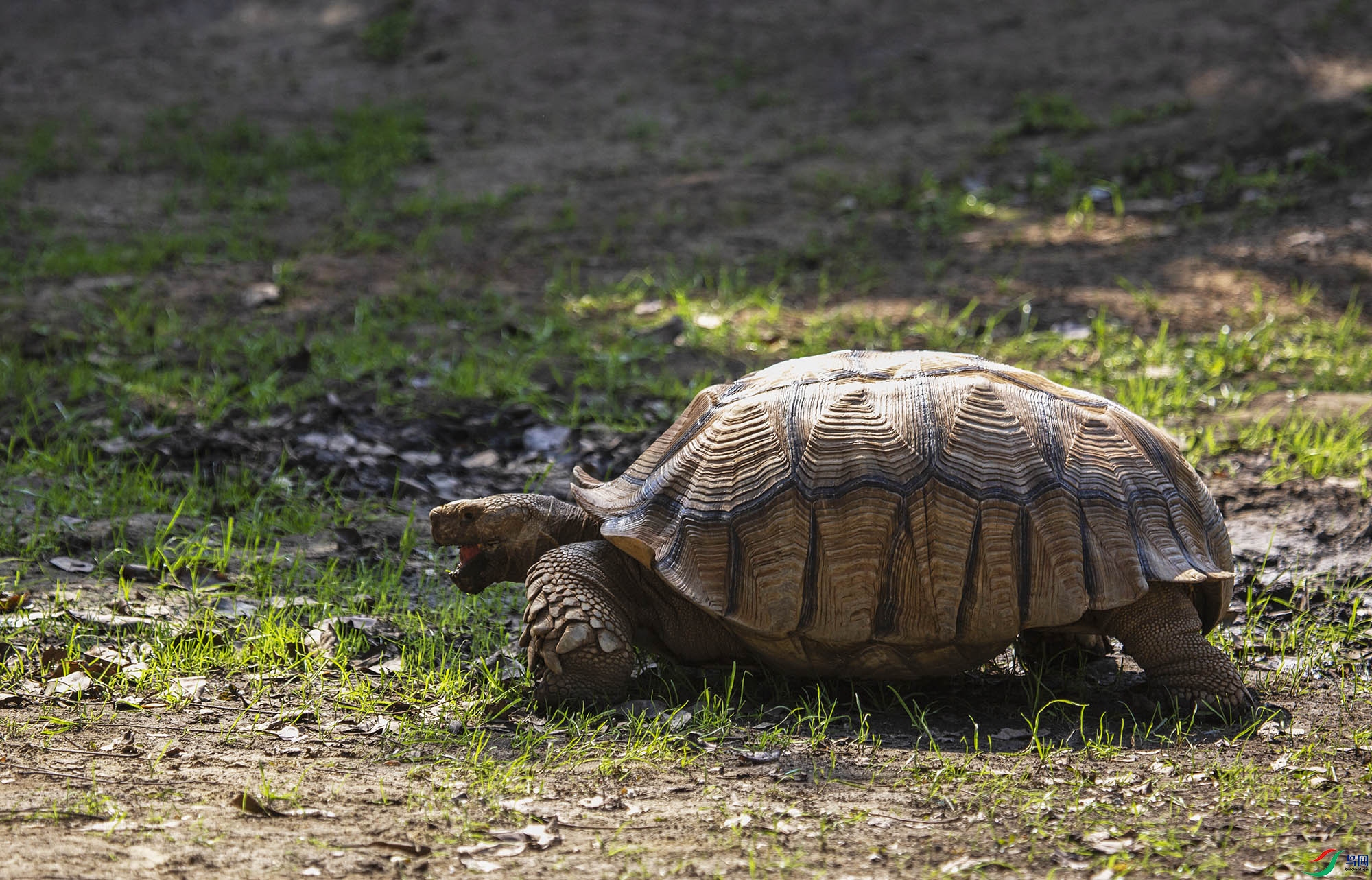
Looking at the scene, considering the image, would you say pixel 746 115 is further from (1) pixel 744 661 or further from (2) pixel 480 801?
(2) pixel 480 801

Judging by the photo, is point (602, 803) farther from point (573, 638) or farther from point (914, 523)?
point (914, 523)

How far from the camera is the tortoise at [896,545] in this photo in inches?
130

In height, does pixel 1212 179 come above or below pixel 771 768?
above

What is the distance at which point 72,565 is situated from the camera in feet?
13.7

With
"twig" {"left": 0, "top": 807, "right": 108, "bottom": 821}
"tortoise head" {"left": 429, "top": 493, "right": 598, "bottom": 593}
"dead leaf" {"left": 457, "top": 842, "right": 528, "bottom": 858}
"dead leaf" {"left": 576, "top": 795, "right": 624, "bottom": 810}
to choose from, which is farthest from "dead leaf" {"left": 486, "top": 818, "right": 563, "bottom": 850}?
"tortoise head" {"left": 429, "top": 493, "right": 598, "bottom": 593}

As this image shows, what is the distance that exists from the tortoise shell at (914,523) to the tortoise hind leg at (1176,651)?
0.13 meters

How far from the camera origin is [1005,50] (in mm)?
11922

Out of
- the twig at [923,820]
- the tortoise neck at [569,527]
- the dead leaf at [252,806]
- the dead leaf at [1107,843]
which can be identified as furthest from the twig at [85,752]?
the dead leaf at [1107,843]

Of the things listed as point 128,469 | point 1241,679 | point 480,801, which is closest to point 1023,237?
point 1241,679

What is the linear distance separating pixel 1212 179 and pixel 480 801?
27.4 ft

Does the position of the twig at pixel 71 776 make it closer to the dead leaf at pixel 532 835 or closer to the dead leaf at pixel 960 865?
the dead leaf at pixel 532 835

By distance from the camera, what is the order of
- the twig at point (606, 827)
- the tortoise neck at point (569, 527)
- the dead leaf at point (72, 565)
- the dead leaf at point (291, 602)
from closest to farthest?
the twig at point (606, 827), the tortoise neck at point (569, 527), the dead leaf at point (291, 602), the dead leaf at point (72, 565)

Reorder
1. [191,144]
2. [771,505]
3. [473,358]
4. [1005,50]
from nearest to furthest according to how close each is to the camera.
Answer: [771,505] < [473,358] < [191,144] < [1005,50]

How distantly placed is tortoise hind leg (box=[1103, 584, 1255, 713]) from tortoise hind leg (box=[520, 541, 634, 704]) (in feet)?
4.76
